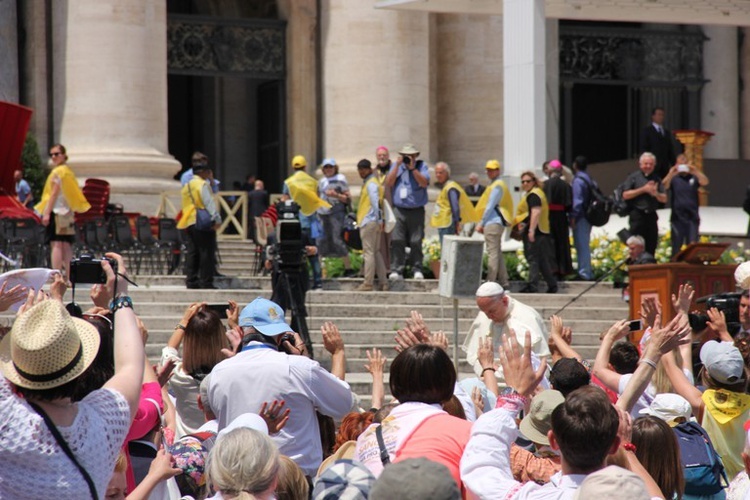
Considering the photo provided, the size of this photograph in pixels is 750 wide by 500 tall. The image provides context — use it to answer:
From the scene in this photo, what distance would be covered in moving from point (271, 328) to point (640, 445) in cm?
196

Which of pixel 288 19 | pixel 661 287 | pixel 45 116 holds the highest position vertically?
pixel 288 19

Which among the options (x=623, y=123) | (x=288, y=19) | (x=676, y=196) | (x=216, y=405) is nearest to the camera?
(x=216, y=405)

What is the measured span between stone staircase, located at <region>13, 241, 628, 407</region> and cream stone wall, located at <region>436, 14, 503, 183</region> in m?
8.25

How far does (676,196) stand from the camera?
62.9ft

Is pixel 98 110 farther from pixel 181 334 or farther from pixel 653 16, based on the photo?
pixel 181 334

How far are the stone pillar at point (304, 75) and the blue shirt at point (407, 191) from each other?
26.0 feet

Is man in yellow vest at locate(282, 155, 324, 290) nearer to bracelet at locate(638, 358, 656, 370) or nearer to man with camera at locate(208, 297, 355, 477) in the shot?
man with camera at locate(208, 297, 355, 477)

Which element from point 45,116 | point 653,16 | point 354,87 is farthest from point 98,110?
point 653,16

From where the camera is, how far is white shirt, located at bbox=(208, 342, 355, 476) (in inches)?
272

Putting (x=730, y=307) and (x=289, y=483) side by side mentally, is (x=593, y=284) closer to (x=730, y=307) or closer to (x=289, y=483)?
(x=730, y=307)

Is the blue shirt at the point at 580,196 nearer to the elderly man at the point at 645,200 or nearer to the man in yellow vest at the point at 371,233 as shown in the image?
the elderly man at the point at 645,200

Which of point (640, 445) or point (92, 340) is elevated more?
point (92, 340)

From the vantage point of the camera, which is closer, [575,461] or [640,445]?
[575,461]

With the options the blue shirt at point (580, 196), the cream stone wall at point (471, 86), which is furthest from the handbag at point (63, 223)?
the cream stone wall at point (471, 86)
